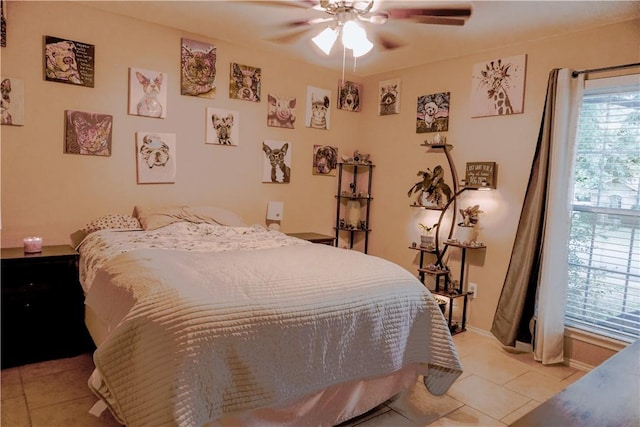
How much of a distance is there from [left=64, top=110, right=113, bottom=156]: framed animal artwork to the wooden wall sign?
9.79 ft

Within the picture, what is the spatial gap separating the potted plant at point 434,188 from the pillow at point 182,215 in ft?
5.68

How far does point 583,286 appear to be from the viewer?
3043mm

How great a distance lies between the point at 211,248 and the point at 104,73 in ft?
5.51

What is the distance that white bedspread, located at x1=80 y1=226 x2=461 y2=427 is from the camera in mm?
1521

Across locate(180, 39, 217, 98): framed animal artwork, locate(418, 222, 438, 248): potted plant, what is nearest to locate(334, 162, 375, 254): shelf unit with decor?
locate(418, 222, 438, 248): potted plant

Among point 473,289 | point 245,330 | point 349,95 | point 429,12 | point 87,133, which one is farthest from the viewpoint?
point 349,95

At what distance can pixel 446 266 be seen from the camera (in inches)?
152

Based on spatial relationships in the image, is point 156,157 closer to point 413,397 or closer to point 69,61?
point 69,61

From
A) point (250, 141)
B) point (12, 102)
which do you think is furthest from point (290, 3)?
point (12, 102)

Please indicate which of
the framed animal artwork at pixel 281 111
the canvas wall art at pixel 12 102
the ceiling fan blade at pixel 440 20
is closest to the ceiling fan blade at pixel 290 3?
the ceiling fan blade at pixel 440 20

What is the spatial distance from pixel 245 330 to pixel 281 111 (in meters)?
2.88

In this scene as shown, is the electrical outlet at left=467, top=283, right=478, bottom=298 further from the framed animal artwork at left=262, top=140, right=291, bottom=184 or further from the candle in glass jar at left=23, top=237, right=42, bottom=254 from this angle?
the candle in glass jar at left=23, top=237, right=42, bottom=254

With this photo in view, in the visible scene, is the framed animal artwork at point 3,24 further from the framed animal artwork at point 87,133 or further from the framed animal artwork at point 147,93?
the framed animal artwork at point 147,93

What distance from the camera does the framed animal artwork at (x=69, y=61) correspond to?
2.94 meters
